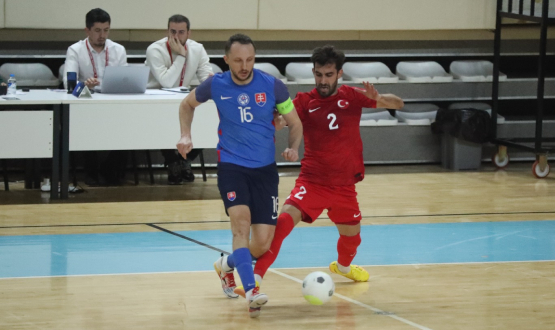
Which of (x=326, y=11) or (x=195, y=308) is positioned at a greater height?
(x=326, y=11)

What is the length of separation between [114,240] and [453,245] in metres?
2.66

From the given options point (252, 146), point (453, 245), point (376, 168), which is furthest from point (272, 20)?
point (252, 146)

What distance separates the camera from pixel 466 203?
8594mm

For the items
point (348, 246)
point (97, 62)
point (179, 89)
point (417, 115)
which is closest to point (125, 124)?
point (179, 89)

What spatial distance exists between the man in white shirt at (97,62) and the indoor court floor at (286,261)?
424 millimetres

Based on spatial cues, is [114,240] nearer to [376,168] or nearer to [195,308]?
[195,308]

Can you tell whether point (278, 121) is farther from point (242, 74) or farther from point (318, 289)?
point (318, 289)

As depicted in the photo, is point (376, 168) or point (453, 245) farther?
point (376, 168)

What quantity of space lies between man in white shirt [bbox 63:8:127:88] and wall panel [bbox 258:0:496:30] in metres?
2.15

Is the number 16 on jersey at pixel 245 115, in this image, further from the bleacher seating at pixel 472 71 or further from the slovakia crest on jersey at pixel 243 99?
the bleacher seating at pixel 472 71

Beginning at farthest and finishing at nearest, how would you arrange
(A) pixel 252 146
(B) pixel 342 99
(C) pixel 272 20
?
(C) pixel 272 20
(B) pixel 342 99
(A) pixel 252 146

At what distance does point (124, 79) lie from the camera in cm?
874

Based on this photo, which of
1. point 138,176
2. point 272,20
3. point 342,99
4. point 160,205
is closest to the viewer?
point 342,99

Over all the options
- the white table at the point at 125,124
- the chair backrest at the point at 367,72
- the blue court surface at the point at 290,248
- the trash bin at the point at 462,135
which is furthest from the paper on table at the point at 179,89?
the trash bin at the point at 462,135
